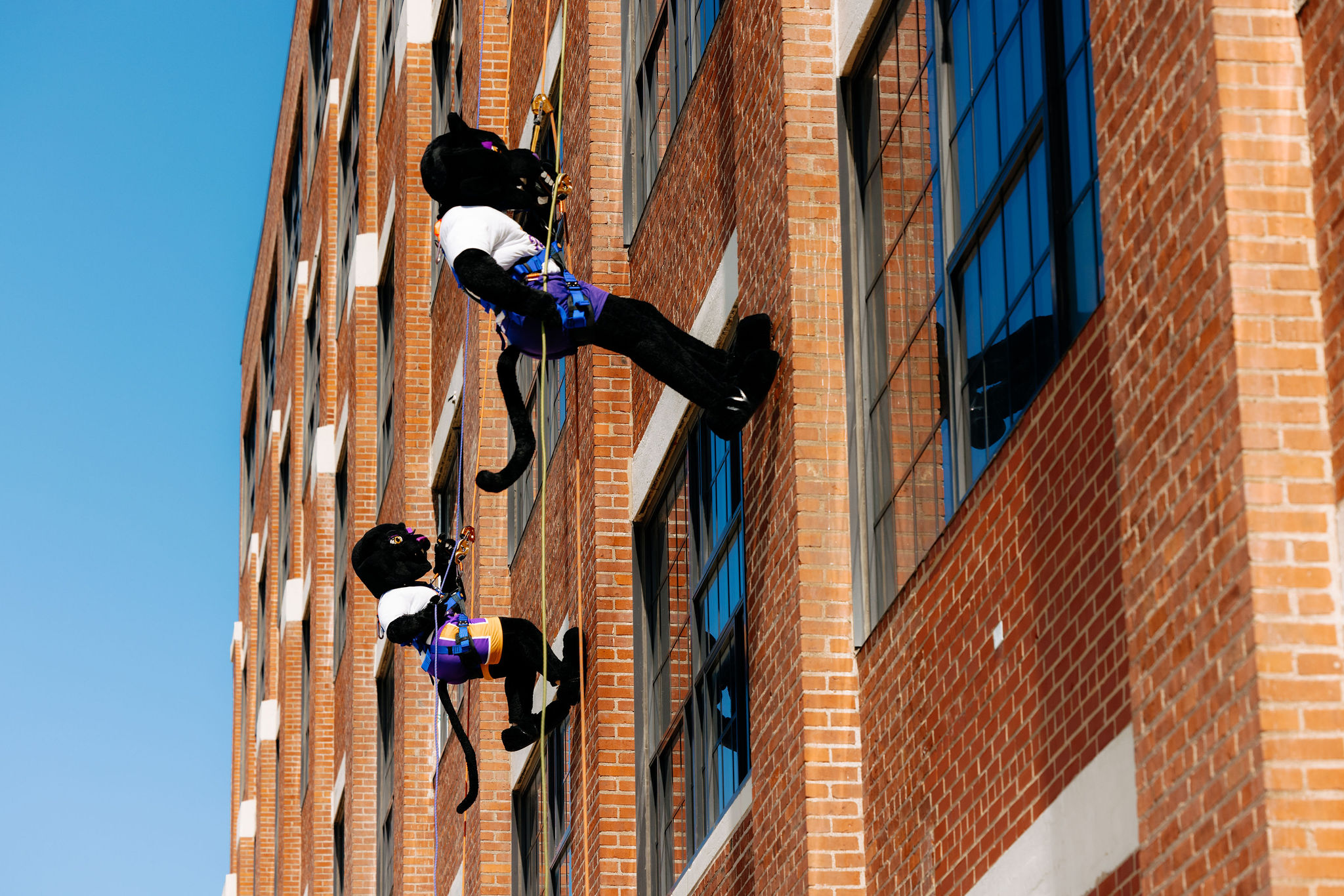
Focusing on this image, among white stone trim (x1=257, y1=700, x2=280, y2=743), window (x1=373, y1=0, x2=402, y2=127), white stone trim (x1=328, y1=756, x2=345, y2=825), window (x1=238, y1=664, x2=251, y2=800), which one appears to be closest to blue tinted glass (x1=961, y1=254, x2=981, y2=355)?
window (x1=373, y1=0, x2=402, y2=127)

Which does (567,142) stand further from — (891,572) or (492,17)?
(891,572)

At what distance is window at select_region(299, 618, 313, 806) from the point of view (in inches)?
1405

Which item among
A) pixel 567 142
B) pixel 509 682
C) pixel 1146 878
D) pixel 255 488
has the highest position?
pixel 255 488

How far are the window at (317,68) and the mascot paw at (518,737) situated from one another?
2277cm

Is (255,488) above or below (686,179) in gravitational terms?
above

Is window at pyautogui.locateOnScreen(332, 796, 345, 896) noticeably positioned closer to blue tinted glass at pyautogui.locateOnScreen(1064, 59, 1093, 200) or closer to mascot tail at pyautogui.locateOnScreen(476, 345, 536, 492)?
mascot tail at pyautogui.locateOnScreen(476, 345, 536, 492)

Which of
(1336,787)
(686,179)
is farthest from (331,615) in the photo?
(1336,787)

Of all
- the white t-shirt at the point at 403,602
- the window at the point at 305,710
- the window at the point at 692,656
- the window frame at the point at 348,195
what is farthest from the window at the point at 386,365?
the window at the point at 692,656

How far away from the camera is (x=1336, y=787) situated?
269 inches

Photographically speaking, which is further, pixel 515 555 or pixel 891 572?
pixel 515 555

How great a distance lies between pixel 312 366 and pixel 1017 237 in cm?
3051

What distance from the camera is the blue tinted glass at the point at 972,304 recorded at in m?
10.5

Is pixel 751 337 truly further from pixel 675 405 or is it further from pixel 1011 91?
pixel 1011 91

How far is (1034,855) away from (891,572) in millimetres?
2647
